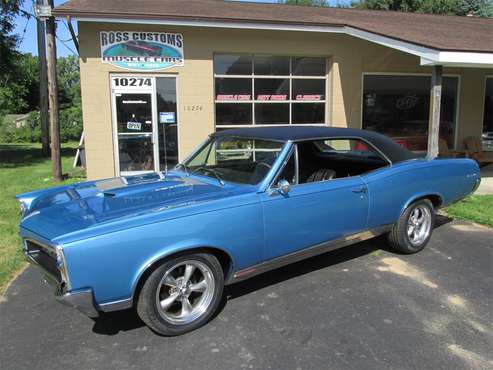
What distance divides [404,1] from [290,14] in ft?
63.2

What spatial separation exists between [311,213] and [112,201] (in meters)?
1.73

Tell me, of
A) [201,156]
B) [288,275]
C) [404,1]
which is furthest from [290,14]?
[404,1]

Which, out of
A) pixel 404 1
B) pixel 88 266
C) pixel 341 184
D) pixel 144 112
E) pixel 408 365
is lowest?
pixel 408 365

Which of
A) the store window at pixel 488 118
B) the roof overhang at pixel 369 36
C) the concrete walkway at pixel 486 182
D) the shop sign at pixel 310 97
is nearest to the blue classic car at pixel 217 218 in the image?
the roof overhang at pixel 369 36

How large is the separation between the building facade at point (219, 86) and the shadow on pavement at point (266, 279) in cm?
612

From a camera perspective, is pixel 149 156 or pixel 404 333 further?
pixel 149 156

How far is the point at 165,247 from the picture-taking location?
3.16 meters

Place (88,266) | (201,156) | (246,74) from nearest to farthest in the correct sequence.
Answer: (88,266)
(201,156)
(246,74)

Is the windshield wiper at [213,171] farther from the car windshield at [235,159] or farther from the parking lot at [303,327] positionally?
the parking lot at [303,327]

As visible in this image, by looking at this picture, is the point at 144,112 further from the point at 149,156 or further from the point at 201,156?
the point at 201,156

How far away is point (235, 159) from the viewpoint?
4.71 metres

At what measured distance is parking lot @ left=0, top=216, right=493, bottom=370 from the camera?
305 cm

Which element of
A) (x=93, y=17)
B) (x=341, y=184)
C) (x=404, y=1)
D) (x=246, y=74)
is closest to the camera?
(x=341, y=184)

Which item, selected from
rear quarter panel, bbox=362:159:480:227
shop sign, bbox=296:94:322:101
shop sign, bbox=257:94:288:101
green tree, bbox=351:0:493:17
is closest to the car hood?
rear quarter panel, bbox=362:159:480:227
